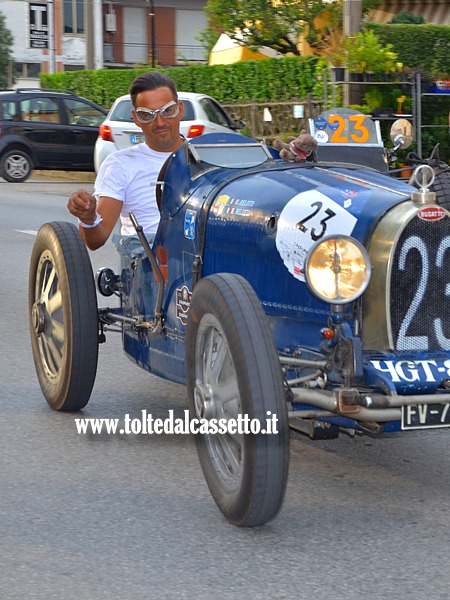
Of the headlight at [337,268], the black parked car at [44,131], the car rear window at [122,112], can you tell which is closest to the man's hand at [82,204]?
the headlight at [337,268]

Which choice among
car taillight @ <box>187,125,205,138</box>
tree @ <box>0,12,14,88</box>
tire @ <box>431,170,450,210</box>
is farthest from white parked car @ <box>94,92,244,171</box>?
tree @ <box>0,12,14,88</box>

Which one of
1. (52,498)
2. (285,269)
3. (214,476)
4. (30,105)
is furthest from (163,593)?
(30,105)

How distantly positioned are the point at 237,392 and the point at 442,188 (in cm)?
256

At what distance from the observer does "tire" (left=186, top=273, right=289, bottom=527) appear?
390 cm

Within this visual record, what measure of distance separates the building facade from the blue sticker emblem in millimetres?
50401

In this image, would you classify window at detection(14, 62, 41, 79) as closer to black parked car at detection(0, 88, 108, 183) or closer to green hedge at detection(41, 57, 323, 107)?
green hedge at detection(41, 57, 323, 107)

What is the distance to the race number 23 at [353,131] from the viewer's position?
10969 mm

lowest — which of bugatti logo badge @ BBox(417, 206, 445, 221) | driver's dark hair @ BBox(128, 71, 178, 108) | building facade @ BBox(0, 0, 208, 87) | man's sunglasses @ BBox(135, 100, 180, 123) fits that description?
bugatti logo badge @ BBox(417, 206, 445, 221)

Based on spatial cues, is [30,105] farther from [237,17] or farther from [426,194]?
[426,194]

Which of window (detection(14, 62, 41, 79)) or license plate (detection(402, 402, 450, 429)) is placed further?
window (detection(14, 62, 41, 79))

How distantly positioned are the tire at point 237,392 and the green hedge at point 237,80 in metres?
16.9

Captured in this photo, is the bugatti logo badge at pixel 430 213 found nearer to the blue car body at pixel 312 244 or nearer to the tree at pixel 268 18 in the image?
the blue car body at pixel 312 244

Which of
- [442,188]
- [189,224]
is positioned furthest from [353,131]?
[189,224]

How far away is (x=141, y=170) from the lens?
5.77 m
